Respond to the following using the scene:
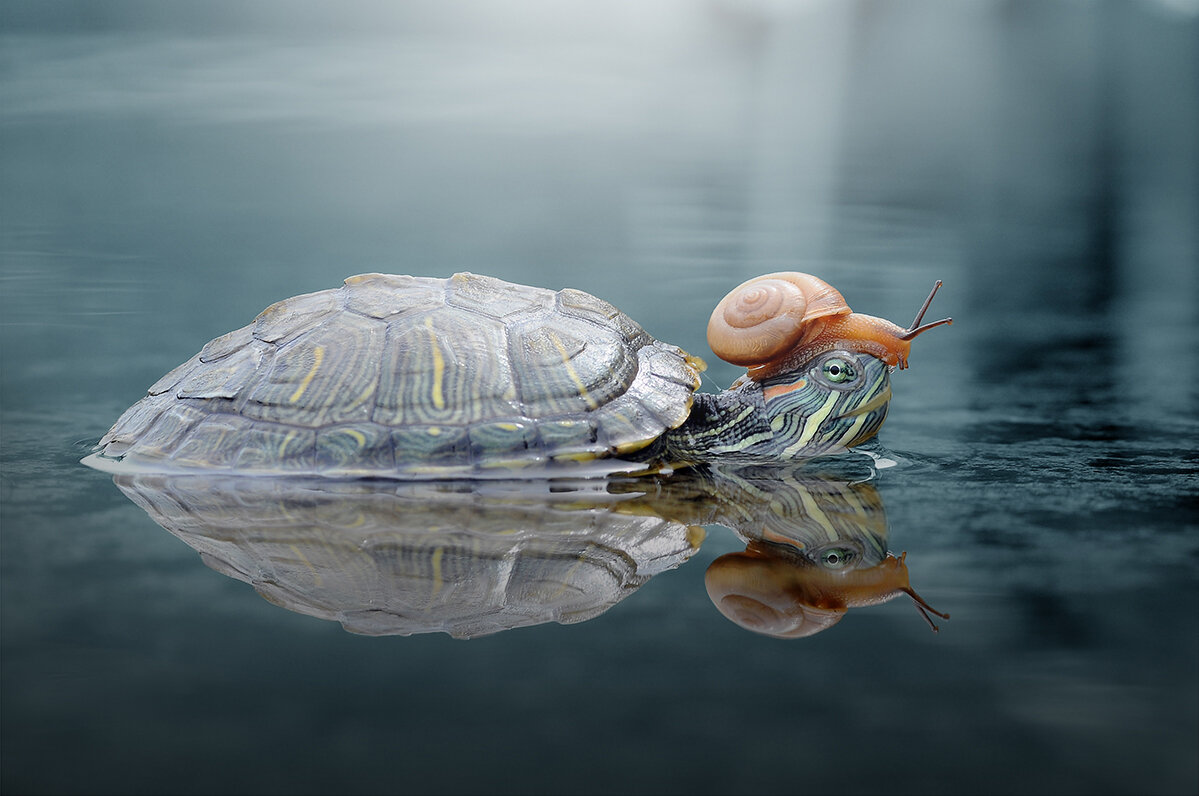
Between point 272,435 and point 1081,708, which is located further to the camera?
point 272,435

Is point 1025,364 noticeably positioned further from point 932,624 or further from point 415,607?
point 415,607

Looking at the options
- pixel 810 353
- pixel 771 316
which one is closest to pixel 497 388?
pixel 771 316


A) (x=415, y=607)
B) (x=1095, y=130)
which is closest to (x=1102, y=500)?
(x=415, y=607)

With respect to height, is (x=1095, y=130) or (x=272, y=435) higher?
(x=1095, y=130)

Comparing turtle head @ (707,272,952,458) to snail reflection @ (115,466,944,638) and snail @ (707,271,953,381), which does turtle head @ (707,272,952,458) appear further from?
snail reflection @ (115,466,944,638)

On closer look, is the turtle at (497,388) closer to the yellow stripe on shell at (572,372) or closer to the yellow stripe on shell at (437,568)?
the yellow stripe on shell at (572,372)

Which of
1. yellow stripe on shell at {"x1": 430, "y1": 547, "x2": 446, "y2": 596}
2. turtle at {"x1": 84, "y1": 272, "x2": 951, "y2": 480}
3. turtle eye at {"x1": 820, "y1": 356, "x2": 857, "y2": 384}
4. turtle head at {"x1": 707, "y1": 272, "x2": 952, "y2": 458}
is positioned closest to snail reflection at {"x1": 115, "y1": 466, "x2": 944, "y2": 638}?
yellow stripe on shell at {"x1": 430, "y1": 547, "x2": 446, "y2": 596}
